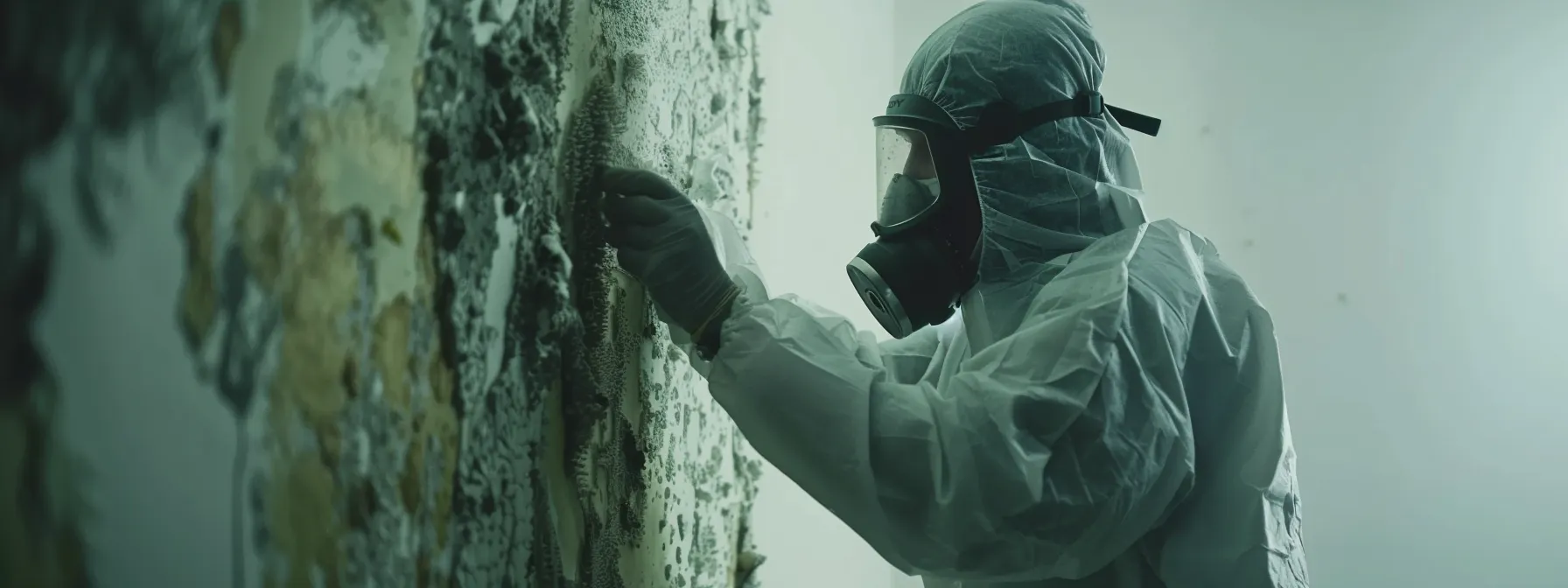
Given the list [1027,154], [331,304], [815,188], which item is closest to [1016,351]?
[1027,154]

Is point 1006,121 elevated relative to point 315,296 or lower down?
elevated

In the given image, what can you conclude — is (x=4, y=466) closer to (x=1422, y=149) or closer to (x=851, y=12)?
(x=851, y=12)

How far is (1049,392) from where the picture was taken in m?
0.72

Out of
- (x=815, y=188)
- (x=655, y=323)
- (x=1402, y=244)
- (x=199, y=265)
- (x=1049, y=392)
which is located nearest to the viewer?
(x=199, y=265)

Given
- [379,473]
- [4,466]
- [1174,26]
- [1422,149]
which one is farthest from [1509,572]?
[4,466]

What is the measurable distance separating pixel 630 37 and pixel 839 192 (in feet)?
3.57

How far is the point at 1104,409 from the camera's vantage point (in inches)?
29.0

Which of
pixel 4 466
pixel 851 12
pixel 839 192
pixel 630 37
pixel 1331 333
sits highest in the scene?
pixel 851 12

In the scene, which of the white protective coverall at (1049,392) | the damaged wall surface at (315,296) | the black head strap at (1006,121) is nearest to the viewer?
the damaged wall surface at (315,296)

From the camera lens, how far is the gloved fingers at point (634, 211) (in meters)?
0.76

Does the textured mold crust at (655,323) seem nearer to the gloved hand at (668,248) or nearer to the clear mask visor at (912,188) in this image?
the gloved hand at (668,248)

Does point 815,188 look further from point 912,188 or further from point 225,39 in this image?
point 225,39

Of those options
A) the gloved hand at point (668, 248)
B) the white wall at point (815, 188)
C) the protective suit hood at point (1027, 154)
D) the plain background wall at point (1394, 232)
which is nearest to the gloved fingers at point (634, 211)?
the gloved hand at point (668, 248)

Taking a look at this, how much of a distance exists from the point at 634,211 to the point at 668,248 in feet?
0.14
